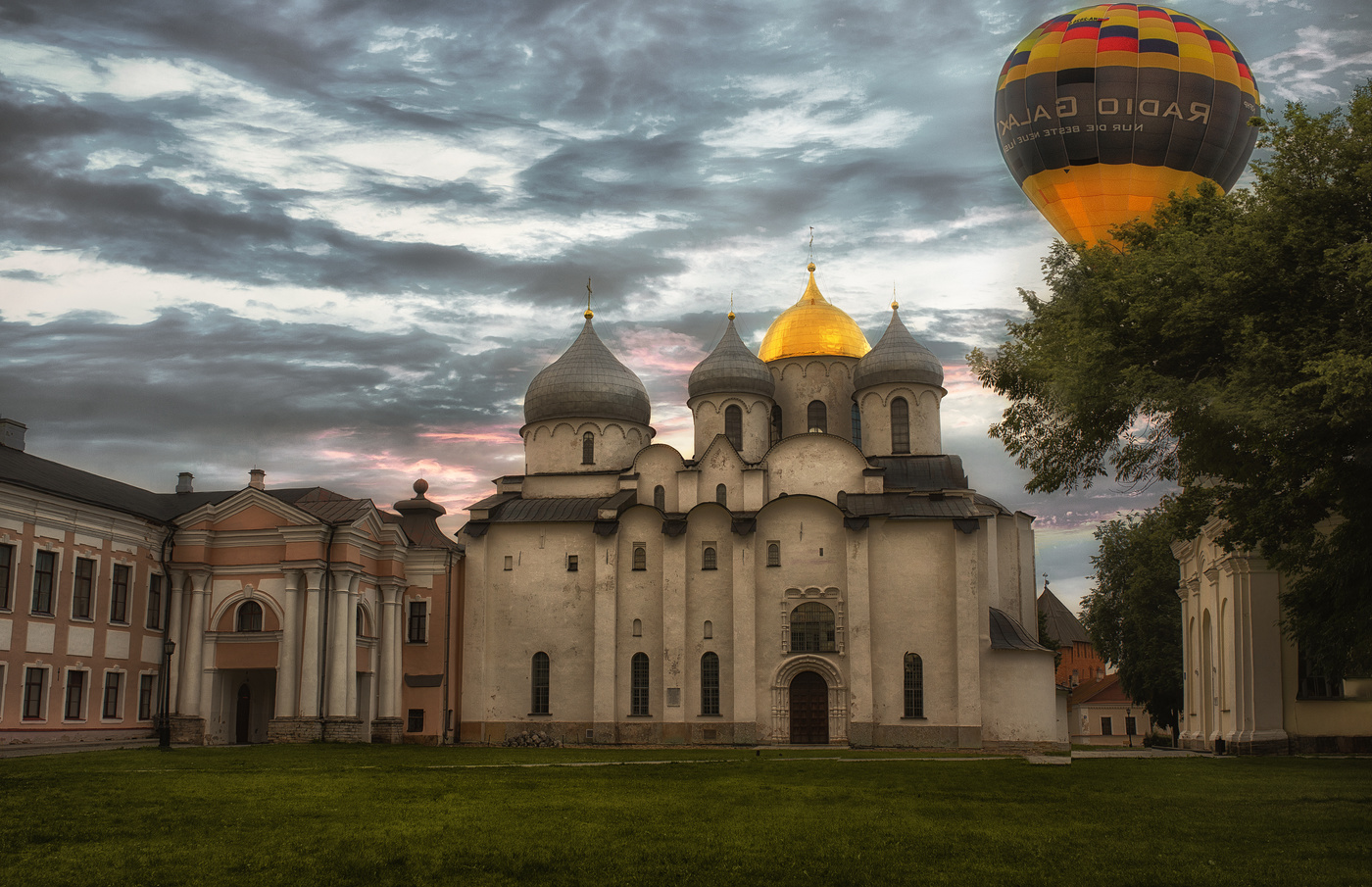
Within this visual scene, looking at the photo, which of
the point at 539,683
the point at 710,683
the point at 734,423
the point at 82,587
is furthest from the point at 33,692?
the point at 734,423

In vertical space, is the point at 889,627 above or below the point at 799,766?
above

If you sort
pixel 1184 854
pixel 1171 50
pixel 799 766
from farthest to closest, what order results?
pixel 1171 50
pixel 799 766
pixel 1184 854

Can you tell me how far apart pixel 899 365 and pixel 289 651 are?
2388 cm

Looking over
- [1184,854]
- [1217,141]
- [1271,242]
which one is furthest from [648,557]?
[1184,854]

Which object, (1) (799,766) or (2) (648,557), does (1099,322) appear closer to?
(1) (799,766)

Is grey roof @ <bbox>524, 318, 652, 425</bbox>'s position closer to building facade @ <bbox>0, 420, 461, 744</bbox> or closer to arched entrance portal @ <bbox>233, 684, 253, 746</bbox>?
building facade @ <bbox>0, 420, 461, 744</bbox>

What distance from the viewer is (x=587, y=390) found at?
153 feet

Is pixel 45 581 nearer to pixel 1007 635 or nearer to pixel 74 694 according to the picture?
pixel 74 694

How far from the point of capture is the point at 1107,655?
51562 mm

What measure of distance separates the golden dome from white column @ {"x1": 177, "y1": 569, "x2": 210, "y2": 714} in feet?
76.7

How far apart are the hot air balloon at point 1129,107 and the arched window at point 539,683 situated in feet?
76.8

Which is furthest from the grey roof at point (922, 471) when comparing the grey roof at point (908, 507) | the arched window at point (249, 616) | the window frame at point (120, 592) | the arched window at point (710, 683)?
Result: the window frame at point (120, 592)

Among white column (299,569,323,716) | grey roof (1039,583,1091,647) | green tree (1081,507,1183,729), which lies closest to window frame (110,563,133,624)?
white column (299,569,323,716)

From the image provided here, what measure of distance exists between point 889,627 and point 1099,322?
22.2 meters
